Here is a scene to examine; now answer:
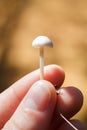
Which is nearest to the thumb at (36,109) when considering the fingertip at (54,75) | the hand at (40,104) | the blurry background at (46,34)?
the hand at (40,104)

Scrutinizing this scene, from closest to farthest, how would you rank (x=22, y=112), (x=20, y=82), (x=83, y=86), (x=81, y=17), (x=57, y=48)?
(x=22, y=112) < (x=20, y=82) < (x=83, y=86) < (x=57, y=48) < (x=81, y=17)

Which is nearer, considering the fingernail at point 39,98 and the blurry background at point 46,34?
the fingernail at point 39,98

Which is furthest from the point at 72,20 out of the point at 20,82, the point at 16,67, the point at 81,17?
the point at 20,82

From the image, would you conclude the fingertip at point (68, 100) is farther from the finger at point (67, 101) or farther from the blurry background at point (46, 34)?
the blurry background at point (46, 34)

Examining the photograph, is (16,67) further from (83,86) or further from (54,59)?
(83,86)

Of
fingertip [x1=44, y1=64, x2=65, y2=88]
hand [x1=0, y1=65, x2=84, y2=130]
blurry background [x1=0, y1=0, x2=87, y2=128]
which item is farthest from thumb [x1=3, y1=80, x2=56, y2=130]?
blurry background [x1=0, y1=0, x2=87, y2=128]

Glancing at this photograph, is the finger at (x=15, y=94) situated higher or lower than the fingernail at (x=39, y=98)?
lower

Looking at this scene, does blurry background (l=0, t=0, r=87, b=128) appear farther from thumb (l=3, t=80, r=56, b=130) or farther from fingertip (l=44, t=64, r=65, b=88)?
thumb (l=3, t=80, r=56, b=130)

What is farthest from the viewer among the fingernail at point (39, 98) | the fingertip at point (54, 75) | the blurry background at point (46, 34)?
the blurry background at point (46, 34)

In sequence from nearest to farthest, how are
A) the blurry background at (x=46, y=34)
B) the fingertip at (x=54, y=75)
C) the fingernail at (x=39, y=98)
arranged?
the fingernail at (x=39, y=98), the fingertip at (x=54, y=75), the blurry background at (x=46, y=34)
